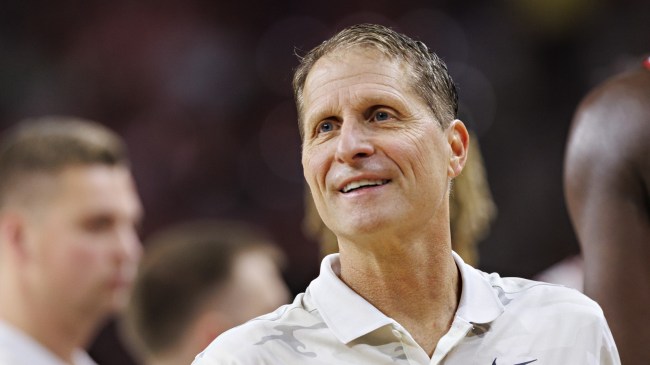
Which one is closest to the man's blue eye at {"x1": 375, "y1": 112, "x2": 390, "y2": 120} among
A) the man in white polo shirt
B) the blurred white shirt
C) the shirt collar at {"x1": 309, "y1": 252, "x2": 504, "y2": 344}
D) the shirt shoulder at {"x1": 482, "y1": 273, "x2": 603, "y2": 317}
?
the man in white polo shirt

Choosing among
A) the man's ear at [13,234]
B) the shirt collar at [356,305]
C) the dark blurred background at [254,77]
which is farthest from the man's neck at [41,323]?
A: the dark blurred background at [254,77]

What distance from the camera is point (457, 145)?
8.16ft

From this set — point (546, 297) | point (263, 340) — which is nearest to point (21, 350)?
point (263, 340)

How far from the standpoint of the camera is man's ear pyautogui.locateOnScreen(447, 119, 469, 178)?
2455mm

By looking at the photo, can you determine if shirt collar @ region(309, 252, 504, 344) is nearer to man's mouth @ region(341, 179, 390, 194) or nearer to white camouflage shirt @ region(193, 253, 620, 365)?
white camouflage shirt @ region(193, 253, 620, 365)

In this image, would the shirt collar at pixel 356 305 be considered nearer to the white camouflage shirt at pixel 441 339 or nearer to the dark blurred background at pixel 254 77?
the white camouflage shirt at pixel 441 339

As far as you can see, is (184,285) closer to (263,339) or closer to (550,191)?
(263,339)

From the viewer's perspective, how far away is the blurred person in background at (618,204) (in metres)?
2.65

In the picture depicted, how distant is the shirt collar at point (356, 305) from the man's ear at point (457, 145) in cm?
24

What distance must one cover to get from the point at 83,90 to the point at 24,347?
4081 millimetres

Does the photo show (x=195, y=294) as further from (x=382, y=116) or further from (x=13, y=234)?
(x=382, y=116)

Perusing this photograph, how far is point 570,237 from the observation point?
7.41m

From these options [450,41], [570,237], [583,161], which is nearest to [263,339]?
[583,161]

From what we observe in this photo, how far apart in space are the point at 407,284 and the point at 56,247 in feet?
7.75
